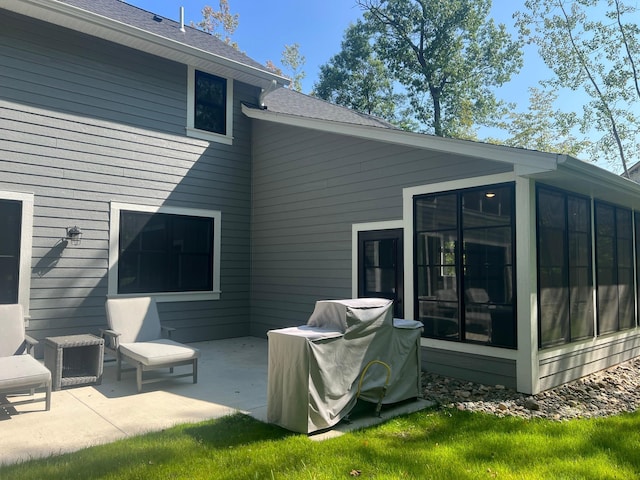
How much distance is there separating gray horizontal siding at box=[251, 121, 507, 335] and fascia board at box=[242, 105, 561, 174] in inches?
10.0

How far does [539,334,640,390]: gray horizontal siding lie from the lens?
522cm

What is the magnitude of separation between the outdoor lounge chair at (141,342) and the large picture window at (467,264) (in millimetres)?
3071

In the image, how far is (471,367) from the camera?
17.7 ft

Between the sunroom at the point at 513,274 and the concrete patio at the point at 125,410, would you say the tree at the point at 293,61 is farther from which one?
the concrete patio at the point at 125,410

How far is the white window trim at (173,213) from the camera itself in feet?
23.1

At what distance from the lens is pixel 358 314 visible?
3.97 metres

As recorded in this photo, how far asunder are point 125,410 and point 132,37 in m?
5.45

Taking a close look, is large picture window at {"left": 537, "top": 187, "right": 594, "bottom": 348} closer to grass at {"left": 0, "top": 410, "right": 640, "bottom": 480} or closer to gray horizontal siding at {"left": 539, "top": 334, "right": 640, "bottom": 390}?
gray horizontal siding at {"left": 539, "top": 334, "right": 640, "bottom": 390}

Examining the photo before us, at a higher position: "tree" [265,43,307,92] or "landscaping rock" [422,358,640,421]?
"tree" [265,43,307,92]

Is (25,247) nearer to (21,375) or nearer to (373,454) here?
(21,375)

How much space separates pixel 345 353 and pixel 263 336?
15.9ft

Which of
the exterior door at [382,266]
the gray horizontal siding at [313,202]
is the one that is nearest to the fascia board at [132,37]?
the gray horizontal siding at [313,202]

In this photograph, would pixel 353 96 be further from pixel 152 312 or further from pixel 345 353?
pixel 345 353

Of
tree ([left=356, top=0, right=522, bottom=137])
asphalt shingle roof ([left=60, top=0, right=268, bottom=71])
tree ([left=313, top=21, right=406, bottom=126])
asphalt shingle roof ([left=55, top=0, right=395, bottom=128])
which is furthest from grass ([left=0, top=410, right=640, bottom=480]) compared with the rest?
tree ([left=313, top=21, right=406, bottom=126])
